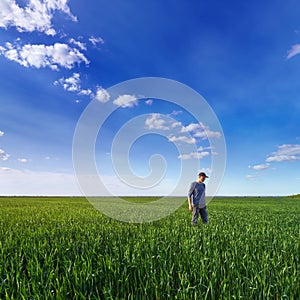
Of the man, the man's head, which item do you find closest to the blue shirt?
the man

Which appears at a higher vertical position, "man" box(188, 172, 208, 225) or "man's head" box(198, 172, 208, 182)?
"man's head" box(198, 172, 208, 182)

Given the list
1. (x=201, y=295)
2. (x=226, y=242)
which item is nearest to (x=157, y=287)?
(x=201, y=295)

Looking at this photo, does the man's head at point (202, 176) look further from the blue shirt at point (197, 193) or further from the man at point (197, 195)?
the blue shirt at point (197, 193)

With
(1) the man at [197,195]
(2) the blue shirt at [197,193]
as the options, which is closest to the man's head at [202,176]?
(1) the man at [197,195]

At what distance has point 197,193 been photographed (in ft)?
34.6

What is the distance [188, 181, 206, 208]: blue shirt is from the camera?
10.5 m

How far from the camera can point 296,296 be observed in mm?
3969

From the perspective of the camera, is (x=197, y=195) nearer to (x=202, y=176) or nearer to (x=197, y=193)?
(x=197, y=193)

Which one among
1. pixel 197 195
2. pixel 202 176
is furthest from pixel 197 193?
pixel 202 176

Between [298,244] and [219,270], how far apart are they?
3267mm

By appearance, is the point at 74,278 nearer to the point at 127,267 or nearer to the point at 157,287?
the point at 127,267

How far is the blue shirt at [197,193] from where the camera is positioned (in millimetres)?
10523

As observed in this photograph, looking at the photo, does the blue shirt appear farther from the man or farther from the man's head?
the man's head

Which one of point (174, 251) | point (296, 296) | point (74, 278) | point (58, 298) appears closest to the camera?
point (58, 298)
